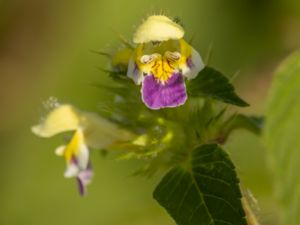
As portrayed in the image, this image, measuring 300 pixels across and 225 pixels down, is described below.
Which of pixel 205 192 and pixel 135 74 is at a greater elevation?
pixel 135 74

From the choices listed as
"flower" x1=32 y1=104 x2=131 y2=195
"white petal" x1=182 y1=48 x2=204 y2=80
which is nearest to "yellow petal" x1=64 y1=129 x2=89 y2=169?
"flower" x1=32 y1=104 x2=131 y2=195

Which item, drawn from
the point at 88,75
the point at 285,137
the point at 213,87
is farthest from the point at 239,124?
the point at 88,75

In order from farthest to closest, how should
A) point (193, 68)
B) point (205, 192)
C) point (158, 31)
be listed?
point (158, 31) < point (193, 68) < point (205, 192)

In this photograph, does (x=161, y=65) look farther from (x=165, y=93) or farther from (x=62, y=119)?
(x=62, y=119)

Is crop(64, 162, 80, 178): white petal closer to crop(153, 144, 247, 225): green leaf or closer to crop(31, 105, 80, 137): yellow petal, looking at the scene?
crop(31, 105, 80, 137): yellow petal

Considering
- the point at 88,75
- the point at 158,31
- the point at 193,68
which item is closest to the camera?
the point at 193,68

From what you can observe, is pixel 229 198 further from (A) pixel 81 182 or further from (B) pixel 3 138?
(B) pixel 3 138
